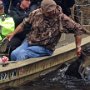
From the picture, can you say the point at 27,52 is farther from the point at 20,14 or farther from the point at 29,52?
the point at 20,14

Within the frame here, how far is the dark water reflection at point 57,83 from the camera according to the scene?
921 centimetres

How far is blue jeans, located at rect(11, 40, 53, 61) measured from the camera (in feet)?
29.4

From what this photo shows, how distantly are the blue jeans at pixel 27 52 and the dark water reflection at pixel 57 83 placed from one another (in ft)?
1.87

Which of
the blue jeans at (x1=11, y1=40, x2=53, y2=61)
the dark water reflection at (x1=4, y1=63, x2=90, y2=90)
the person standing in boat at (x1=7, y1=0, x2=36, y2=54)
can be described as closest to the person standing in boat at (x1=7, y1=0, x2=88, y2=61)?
the blue jeans at (x1=11, y1=40, x2=53, y2=61)

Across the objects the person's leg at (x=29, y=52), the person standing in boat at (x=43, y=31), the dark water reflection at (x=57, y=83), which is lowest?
the dark water reflection at (x=57, y=83)

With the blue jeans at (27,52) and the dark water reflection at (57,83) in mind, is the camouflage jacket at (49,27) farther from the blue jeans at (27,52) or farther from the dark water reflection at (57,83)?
the dark water reflection at (57,83)

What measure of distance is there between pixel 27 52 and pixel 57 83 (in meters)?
1.00

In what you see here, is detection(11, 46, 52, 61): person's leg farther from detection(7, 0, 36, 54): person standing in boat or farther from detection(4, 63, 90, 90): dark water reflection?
detection(4, 63, 90, 90): dark water reflection

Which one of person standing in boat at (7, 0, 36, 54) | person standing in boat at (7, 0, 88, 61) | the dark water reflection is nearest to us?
person standing in boat at (7, 0, 88, 61)

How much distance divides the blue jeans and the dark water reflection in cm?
57

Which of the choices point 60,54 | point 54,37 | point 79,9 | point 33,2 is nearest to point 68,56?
point 60,54

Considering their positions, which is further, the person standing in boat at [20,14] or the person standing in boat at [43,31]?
the person standing in boat at [20,14]

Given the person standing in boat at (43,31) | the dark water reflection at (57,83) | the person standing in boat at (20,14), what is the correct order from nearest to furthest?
1. the person standing in boat at (43,31)
2. the dark water reflection at (57,83)
3. the person standing in boat at (20,14)

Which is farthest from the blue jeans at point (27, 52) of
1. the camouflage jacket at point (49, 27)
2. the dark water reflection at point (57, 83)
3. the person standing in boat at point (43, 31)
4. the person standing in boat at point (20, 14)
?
the dark water reflection at point (57, 83)
